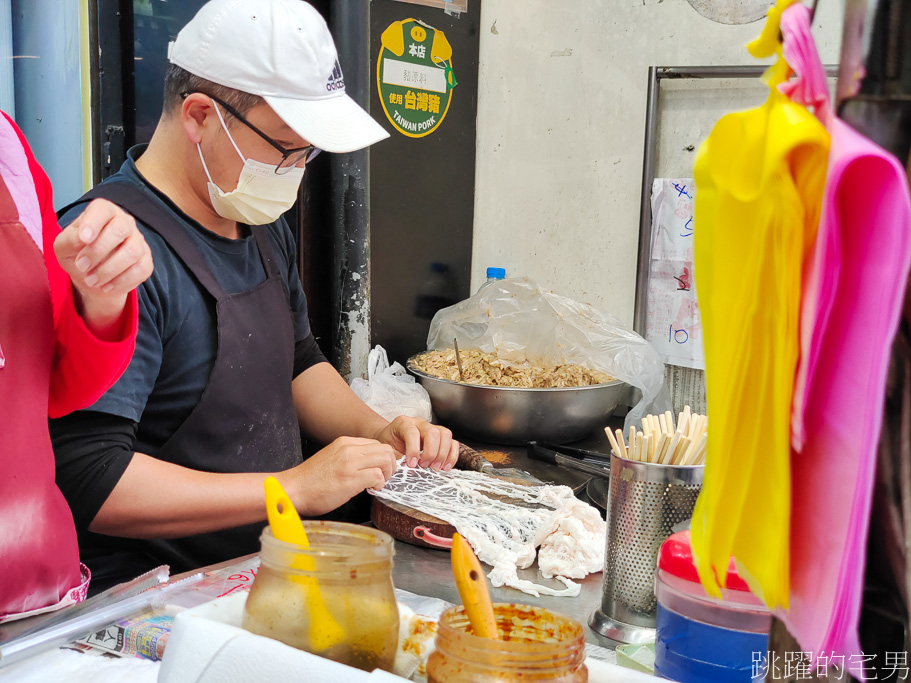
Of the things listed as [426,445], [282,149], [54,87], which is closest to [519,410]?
[426,445]

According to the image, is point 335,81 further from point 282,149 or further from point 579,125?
point 579,125

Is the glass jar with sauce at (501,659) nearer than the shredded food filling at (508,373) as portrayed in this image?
Yes

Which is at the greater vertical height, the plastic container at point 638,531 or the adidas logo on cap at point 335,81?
the adidas logo on cap at point 335,81

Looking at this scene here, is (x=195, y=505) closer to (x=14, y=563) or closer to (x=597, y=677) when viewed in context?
(x=14, y=563)

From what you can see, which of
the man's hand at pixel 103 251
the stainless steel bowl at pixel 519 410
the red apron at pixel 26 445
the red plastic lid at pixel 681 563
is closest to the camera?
the red plastic lid at pixel 681 563

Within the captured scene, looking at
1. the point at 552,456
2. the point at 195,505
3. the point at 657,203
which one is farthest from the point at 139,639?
the point at 657,203

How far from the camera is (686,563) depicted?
Result: 951mm

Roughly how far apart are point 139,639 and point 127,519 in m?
0.57

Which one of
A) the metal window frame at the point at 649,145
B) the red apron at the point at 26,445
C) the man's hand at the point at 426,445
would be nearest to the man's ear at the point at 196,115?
the red apron at the point at 26,445

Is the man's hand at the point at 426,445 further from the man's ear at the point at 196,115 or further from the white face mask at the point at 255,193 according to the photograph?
the man's ear at the point at 196,115

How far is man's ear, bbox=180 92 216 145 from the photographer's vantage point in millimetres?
1732

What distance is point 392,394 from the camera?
2721mm

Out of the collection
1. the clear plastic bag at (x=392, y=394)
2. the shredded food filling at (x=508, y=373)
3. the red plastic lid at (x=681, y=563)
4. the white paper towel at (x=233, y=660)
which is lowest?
the clear plastic bag at (x=392, y=394)

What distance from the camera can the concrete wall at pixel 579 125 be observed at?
3127mm
